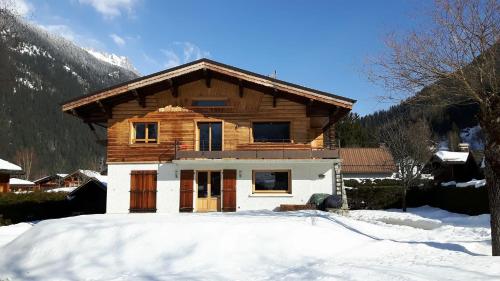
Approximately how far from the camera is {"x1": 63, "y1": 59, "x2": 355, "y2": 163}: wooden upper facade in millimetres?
21344

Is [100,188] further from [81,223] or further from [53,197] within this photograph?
[81,223]

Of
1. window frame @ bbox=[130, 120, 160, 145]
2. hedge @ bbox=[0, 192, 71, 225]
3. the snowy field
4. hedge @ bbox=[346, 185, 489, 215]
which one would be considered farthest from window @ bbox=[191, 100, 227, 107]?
hedge @ bbox=[346, 185, 489, 215]

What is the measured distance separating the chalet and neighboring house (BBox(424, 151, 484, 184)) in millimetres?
19138

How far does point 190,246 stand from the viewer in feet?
33.7

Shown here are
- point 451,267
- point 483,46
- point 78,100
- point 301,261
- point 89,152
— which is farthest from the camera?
point 89,152

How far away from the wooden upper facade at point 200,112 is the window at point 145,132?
5 cm

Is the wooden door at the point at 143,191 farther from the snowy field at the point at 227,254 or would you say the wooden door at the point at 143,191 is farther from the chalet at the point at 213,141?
the snowy field at the point at 227,254

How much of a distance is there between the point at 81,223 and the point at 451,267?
9.27 m

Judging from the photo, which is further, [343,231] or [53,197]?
[53,197]

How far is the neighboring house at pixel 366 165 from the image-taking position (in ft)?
160

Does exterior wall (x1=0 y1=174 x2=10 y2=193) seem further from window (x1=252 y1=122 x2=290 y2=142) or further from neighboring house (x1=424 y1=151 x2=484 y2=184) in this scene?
neighboring house (x1=424 y1=151 x2=484 y2=184)

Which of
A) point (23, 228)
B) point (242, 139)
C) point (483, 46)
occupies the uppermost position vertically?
point (483, 46)

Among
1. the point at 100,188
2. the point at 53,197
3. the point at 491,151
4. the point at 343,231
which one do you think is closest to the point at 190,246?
the point at 343,231

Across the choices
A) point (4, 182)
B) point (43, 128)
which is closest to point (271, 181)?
point (4, 182)
